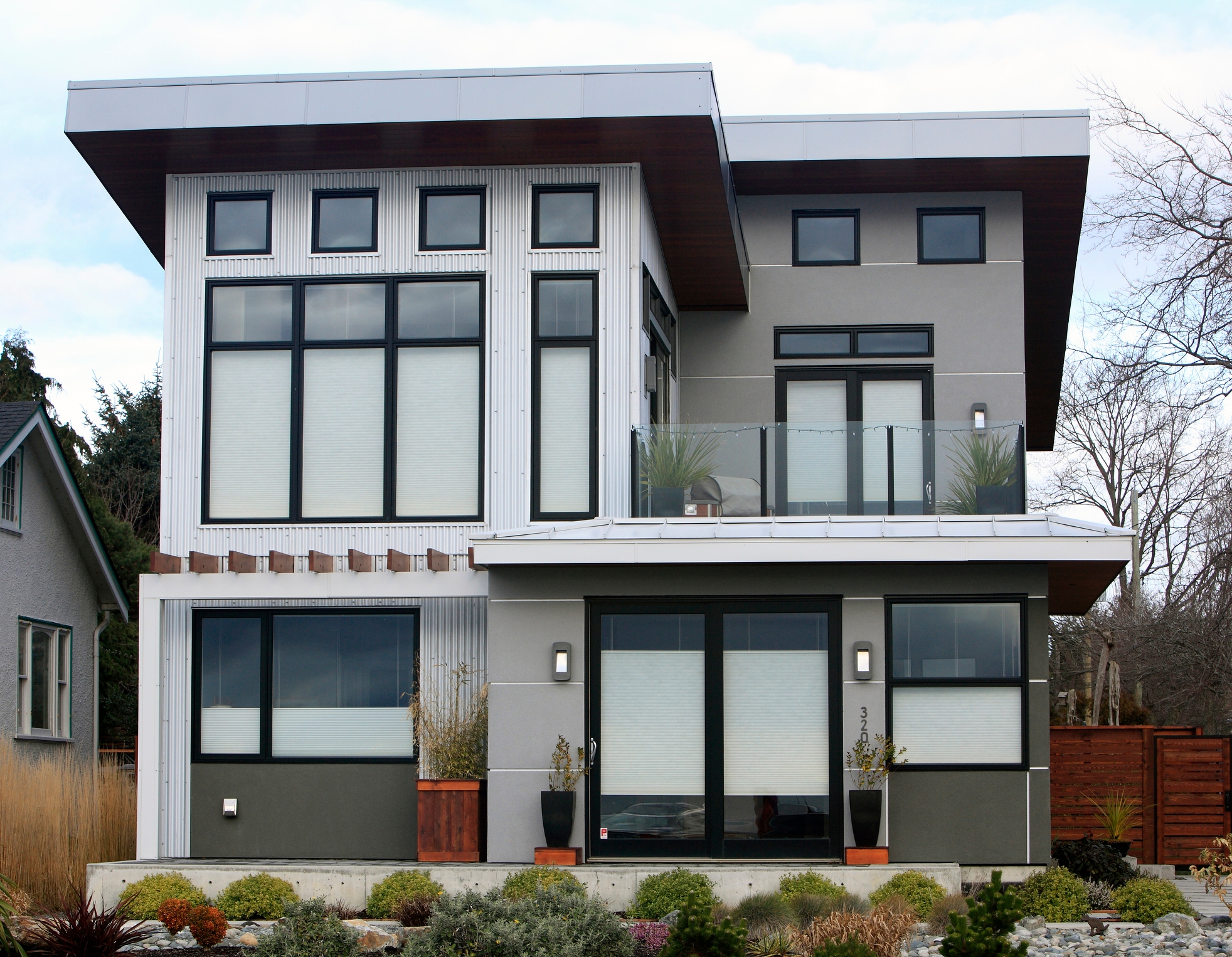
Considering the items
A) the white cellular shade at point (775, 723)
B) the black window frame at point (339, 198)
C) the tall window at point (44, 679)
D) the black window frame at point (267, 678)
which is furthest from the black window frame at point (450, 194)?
the tall window at point (44, 679)

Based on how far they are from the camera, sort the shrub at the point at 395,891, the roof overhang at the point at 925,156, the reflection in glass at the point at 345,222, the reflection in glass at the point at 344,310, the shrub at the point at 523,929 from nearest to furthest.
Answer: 1. the shrub at the point at 523,929
2. the shrub at the point at 395,891
3. the reflection in glass at the point at 344,310
4. the reflection in glass at the point at 345,222
5. the roof overhang at the point at 925,156

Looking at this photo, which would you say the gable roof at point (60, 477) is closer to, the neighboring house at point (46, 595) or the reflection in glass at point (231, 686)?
the neighboring house at point (46, 595)

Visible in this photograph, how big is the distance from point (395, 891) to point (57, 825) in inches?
142

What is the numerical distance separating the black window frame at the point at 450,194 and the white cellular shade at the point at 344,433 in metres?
1.13

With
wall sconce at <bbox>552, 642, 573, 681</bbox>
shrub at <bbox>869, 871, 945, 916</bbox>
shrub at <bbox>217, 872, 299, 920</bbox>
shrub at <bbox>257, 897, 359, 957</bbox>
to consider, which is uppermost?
wall sconce at <bbox>552, 642, 573, 681</bbox>

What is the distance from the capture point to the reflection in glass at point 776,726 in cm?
1218

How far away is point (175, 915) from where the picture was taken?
35.2 feet

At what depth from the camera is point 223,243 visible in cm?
1402

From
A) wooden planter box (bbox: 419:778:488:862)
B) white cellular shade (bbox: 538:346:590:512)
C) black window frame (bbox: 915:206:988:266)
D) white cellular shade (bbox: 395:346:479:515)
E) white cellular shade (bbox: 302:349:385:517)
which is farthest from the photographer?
black window frame (bbox: 915:206:988:266)

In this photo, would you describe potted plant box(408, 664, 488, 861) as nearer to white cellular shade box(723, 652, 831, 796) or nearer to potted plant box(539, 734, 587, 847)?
potted plant box(539, 734, 587, 847)

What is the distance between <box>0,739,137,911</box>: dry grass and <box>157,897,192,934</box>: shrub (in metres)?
1.99

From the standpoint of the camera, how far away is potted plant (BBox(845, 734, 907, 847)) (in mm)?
11836

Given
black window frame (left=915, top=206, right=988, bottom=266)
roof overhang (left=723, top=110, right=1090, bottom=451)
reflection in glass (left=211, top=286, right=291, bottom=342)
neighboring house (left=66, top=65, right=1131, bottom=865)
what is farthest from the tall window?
black window frame (left=915, top=206, right=988, bottom=266)

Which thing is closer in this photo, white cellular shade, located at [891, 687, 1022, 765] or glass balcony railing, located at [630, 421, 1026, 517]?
white cellular shade, located at [891, 687, 1022, 765]
